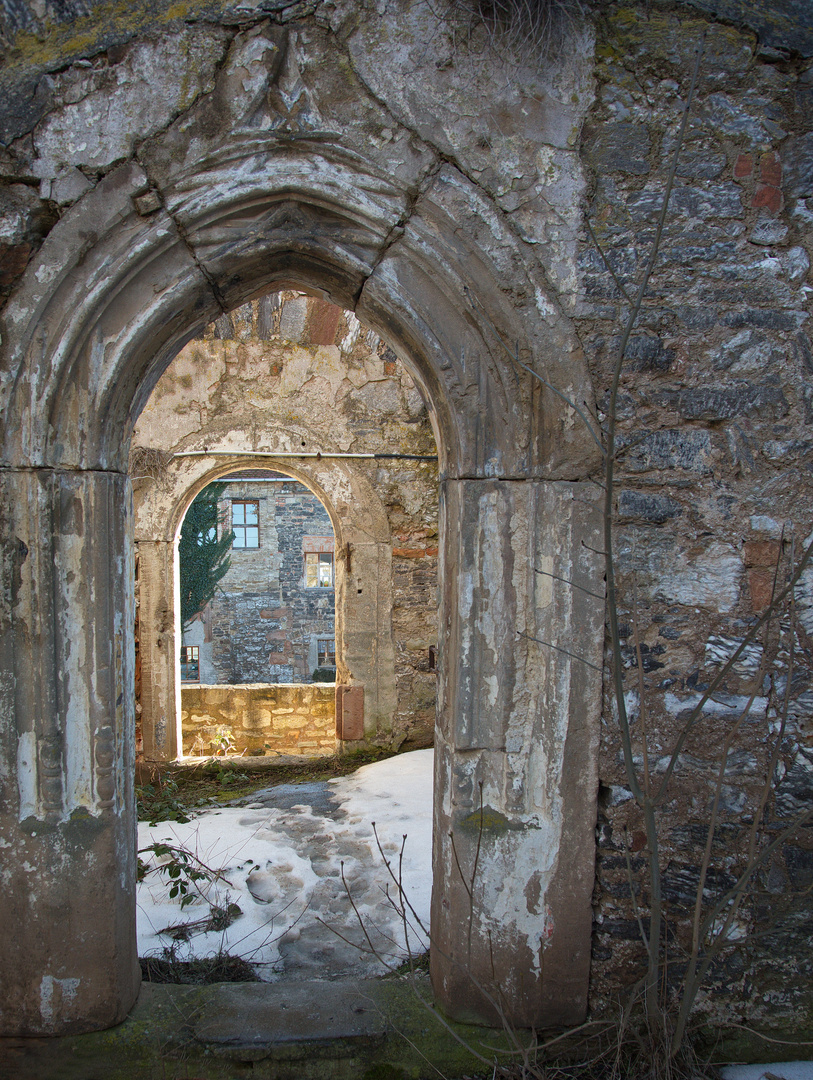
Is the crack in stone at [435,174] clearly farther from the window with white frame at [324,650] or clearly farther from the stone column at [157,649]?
the window with white frame at [324,650]

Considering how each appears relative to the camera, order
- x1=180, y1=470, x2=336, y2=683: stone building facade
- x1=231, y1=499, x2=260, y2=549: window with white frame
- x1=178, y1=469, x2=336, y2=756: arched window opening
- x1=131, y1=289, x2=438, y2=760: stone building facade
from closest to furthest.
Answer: x1=131, y1=289, x2=438, y2=760: stone building facade, x1=178, y1=469, x2=336, y2=756: arched window opening, x1=180, y1=470, x2=336, y2=683: stone building facade, x1=231, y1=499, x2=260, y2=549: window with white frame

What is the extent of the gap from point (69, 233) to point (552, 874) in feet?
7.28

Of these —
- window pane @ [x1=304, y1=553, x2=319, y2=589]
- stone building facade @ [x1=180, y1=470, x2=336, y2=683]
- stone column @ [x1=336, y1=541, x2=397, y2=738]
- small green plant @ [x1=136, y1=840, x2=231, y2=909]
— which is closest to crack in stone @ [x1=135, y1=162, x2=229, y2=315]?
small green plant @ [x1=136, y1=840, x2=231, y2=909]

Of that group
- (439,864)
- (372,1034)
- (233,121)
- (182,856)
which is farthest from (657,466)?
(182,856)

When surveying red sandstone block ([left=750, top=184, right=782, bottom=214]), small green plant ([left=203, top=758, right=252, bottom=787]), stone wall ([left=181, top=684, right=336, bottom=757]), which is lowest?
stone wall ([left=181, top=684, right=336, bottom=757])

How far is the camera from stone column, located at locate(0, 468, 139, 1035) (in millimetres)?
1847

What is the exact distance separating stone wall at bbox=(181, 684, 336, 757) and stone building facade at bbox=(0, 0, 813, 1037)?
18.6ft

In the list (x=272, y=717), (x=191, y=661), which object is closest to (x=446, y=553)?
(x=272, y=717)

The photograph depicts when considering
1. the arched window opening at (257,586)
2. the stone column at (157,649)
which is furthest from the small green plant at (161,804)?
the arched window opening at (257,586)

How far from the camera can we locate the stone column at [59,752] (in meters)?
1.85

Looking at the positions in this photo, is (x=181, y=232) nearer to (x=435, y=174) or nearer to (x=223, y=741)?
(x=435, y=174)

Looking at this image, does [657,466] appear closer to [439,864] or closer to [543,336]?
[543,336]

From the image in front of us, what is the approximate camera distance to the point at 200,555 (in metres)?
14.8

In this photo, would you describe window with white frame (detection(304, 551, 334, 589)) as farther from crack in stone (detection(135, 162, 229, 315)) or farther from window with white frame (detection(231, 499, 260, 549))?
crack in stone (detection(135, 162, 229, 315))
